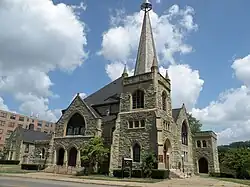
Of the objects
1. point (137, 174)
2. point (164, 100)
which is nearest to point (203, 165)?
point (164, 100)

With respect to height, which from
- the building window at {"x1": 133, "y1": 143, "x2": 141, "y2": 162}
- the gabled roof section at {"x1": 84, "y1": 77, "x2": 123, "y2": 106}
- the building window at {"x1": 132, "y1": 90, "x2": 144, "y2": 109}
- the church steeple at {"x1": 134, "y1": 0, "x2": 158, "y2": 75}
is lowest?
the building window at {"x1": 133, "y1": 143, "x2": 141, "y2": 162}

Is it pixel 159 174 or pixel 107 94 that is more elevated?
pixel 107 94

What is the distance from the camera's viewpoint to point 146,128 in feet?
108

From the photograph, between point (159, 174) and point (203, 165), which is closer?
point (159, 174)

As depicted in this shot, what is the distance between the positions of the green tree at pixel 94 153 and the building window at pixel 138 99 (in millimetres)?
6996

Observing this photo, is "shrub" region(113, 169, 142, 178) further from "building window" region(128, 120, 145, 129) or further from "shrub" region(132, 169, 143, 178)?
"building window" region(128, 120, 145, 129)

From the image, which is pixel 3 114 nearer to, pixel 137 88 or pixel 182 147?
pixel 137 88

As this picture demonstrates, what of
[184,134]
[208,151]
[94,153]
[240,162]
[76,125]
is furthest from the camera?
[208,151]

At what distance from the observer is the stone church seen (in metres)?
33.1

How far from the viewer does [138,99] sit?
35.8 meters

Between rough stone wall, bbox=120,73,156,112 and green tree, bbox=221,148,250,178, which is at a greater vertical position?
rough stone wall, bbox=120,73,156,112

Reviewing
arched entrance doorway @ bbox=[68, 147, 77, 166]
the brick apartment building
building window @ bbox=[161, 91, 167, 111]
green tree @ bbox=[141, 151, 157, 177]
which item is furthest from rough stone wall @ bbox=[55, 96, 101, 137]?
the brick apartment building

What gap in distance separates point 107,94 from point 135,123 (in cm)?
1281

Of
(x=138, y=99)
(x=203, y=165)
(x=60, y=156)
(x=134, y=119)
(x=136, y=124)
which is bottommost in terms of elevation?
(x=203, y=165)
